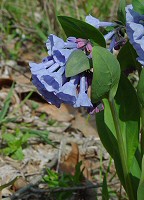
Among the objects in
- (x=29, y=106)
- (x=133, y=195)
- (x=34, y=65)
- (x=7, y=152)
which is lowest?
(x=133, y=195)

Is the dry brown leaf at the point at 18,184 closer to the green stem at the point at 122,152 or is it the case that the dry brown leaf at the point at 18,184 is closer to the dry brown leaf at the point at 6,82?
the green stem at the point at 122,152

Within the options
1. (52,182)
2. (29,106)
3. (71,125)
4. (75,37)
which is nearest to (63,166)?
(52,182)

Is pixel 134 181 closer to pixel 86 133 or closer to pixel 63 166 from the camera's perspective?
pixel 63 166

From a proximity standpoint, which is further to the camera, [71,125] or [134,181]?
[71,125]

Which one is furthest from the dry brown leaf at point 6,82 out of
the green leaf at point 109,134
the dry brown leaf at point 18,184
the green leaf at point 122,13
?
the green leaf at point 122,13

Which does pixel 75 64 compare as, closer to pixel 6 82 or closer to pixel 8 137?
pixel 8 137

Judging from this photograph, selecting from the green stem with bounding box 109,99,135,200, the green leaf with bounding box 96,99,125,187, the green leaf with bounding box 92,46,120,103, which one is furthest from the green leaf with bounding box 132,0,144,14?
the green leaf with bounding box 96,99,125,187

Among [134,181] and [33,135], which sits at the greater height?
[33,135]

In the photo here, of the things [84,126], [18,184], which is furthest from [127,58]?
[84,126]

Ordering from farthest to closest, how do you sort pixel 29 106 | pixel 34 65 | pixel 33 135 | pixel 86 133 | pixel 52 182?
pixel 29 106
pixel 86 133
pixel 33 135
pixel 52 182
pixel 34 65
